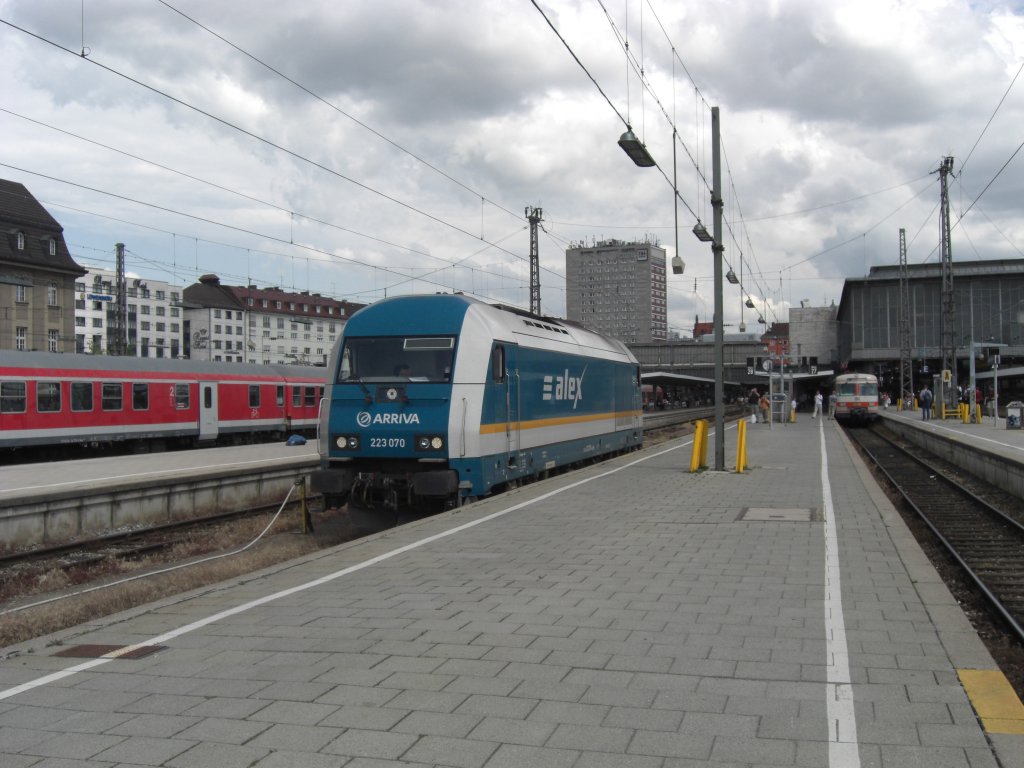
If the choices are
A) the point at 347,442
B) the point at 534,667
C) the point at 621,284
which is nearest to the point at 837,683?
the point at 534,667

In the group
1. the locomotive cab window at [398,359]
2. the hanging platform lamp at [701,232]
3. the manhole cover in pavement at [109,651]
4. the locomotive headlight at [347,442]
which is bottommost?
the manhole cover in pavement at [109,651]

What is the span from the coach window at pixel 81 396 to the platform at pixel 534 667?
1785cm

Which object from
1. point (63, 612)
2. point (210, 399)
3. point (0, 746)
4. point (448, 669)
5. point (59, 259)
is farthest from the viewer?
point (59, 259)

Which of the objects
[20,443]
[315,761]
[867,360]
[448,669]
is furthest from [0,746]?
[867,360]

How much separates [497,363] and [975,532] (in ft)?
24.0

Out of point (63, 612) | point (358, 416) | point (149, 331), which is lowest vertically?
point (63, 612)

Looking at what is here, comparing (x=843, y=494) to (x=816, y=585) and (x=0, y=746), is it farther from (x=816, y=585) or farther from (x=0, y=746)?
(x=0, y=746)

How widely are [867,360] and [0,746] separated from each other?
8175cm

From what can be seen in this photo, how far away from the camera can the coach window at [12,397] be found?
22.0m

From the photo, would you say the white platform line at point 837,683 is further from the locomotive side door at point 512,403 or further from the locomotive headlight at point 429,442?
the locomotive side door at point 512,403

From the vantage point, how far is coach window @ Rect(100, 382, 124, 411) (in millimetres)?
25055

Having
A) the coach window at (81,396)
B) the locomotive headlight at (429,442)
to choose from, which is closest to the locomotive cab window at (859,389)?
the coach window at (81,396)

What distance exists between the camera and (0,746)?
161 inches

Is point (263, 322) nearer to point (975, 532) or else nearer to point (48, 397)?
point (48, 397)
